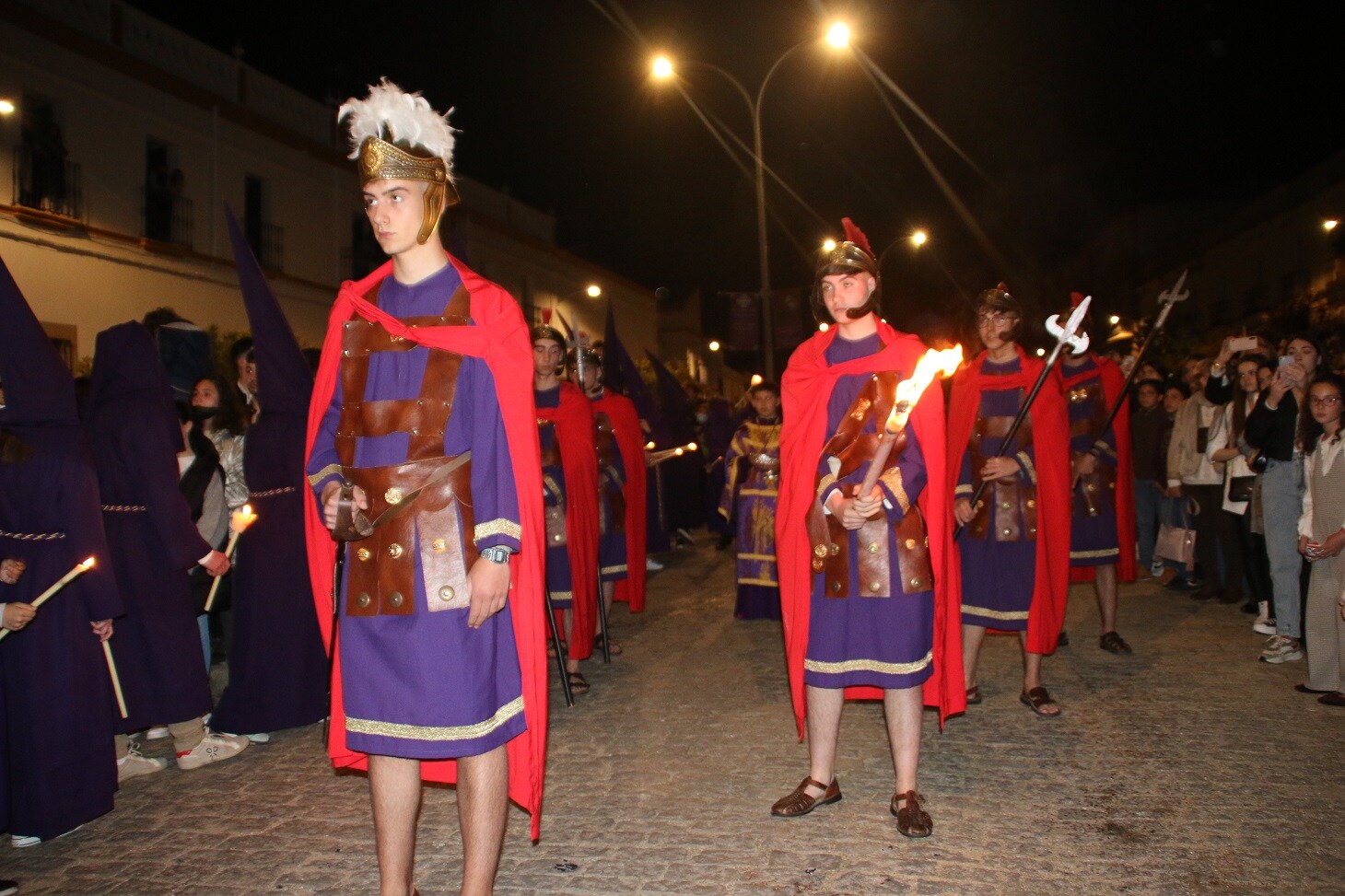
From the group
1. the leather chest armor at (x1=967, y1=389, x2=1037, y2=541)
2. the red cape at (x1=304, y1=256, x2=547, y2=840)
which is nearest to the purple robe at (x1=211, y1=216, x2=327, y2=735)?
the red cape at (x1=304, y1=256, x2=547, y2=840)

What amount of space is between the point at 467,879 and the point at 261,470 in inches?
137

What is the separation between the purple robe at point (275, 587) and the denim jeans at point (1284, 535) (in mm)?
6240

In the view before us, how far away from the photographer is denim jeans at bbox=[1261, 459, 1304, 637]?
714 cm

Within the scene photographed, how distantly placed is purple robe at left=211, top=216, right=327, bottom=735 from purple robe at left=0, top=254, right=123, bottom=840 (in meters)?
1.20

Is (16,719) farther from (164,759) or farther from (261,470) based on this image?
(261,470)

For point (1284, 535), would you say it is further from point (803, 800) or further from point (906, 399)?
point (906, 399)

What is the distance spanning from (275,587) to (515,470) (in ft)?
10.9

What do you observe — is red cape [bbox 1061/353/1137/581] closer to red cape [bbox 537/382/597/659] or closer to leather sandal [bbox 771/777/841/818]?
red cape [bbox 537/382/597/659]

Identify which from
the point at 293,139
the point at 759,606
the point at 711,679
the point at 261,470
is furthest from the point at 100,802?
the point at 293,139

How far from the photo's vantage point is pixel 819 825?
4.30 metres

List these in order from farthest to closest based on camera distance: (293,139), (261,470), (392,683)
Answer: (293,139) → (261,470) → (392,683)

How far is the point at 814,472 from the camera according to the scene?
4.38m

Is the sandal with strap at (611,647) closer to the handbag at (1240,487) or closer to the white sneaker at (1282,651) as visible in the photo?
the white sneaker at (1282,651)

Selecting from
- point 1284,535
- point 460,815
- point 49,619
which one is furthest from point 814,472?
point 1284,535
